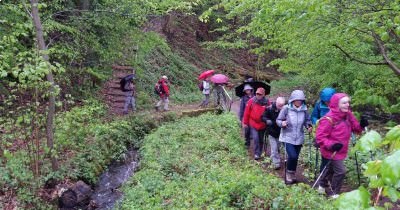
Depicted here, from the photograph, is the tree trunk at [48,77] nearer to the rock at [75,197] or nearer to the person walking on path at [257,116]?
the rock at [75,197]

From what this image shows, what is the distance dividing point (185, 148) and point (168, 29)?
1851 centimetres

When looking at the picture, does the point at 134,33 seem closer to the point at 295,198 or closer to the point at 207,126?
the point at 207,126

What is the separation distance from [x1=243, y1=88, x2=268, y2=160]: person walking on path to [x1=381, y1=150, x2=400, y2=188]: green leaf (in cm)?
854

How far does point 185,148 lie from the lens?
11.8m

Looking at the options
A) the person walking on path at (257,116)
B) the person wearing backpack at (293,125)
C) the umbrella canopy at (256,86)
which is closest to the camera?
the person wearing backpack at (293,125)

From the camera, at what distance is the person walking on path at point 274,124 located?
915 cm

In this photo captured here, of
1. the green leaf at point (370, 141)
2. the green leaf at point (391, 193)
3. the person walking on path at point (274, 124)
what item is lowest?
the person walking on path at point (274, 124)

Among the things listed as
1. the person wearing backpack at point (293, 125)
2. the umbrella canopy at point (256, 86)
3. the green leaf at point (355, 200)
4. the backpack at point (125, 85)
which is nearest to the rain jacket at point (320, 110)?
the person wearing backpack at point (293, 125)

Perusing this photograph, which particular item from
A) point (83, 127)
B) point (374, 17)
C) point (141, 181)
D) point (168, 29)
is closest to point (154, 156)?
point (141, 181)

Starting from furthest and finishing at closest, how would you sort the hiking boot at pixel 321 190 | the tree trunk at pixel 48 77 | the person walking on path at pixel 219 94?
the person walking on path at pixel 219 94 → the tree trunk at pixel 48 77 → the hiking boot at pixel 321 190

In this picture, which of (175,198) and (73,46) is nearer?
(175,198)

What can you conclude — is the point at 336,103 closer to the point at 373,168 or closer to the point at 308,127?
the point at 308,127

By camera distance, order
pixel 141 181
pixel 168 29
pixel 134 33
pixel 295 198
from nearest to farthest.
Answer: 1. pixel 295 198
2. pixel 141 181
3. pixel 134 33
4. pixel 168 29

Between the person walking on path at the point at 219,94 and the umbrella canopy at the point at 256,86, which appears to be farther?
the person walking on path at the point at 219,94
